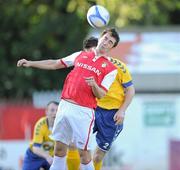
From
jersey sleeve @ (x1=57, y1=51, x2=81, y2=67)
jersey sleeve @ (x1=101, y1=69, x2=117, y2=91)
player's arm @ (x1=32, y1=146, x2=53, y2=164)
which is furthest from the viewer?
player's arm @ (x1=32, y1=146, x2=53, y2=164)

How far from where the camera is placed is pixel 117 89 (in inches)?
512

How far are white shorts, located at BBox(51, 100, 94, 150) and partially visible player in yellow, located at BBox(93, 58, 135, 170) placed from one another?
104 cm

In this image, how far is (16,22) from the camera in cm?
3281

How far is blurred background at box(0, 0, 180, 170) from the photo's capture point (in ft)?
73.6

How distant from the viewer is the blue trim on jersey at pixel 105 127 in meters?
13.2

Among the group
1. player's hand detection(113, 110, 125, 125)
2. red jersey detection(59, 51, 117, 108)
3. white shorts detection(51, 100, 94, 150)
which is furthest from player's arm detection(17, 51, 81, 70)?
player's hand detection(113, 110, 125, 125)

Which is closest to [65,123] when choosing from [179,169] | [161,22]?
[179,169]

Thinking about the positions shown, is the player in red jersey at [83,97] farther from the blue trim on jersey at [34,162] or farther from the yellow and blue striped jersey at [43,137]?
the blue trim on jersey at [34,162]

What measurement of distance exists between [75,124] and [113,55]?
12811mm

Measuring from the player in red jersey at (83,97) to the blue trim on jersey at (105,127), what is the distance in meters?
1.19

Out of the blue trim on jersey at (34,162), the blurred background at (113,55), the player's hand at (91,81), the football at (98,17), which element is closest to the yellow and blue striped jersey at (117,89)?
the football at (98,17)

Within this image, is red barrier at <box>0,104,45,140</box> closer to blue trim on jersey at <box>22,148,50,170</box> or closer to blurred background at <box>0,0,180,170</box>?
blurred background at <box>0,0,180,170</box>

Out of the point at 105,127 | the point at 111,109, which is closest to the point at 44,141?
the point at 105,127

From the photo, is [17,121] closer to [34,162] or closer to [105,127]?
[34,162]
